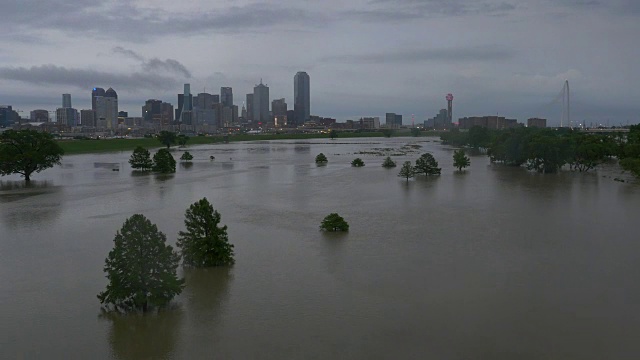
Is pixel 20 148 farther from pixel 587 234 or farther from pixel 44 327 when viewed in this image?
pixel 587 234

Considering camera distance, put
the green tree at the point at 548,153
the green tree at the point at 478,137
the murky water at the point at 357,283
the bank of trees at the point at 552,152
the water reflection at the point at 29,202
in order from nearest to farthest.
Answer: the murky water at the point at 357,283, the water reflection at the point at 29,202, the green tree at the point at 548,153, the bank of trees at the point at 552,152, the green tree at the point at 478,137

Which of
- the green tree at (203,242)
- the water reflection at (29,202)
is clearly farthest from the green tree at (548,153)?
the green tree at (203,242)

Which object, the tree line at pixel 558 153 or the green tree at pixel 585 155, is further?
the green tree at pixel 585 155

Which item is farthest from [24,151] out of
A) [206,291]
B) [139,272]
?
[139,272]

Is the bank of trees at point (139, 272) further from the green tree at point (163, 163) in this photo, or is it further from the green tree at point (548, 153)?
the green tree at point (548, 153)

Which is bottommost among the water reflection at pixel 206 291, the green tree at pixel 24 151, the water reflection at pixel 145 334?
the water reflection at pixel 145 334

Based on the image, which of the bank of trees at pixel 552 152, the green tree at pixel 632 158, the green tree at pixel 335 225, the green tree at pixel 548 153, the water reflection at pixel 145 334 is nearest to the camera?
the water reflection at pixel 145 334

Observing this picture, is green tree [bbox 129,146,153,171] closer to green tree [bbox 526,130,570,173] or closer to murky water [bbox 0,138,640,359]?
murky water [bbox 0,138,640,359]

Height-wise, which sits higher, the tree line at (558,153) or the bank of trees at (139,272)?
the tree line at (558,153)

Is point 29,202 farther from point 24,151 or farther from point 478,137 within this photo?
point 478,137
